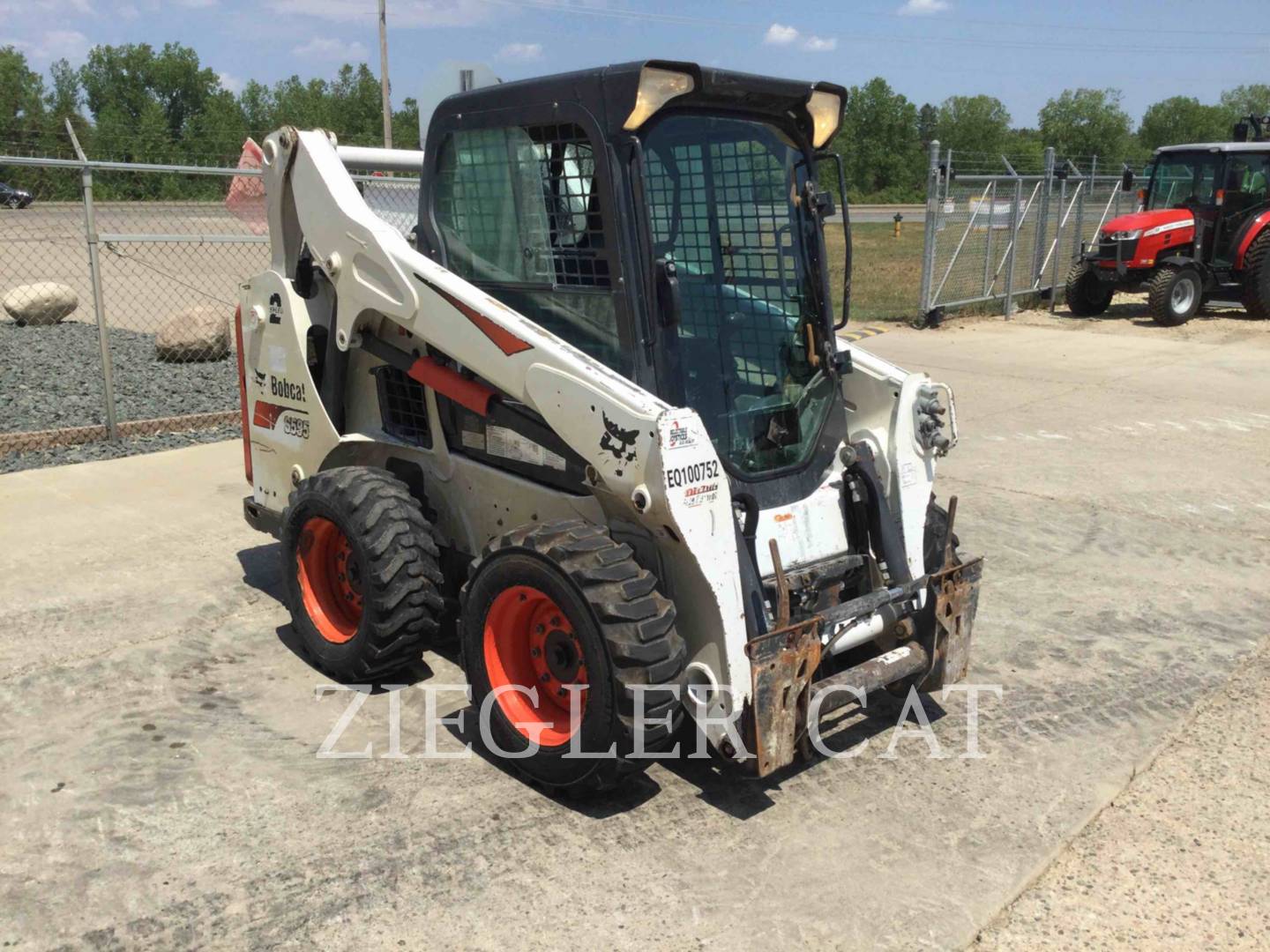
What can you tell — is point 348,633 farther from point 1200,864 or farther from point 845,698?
point 1200,864

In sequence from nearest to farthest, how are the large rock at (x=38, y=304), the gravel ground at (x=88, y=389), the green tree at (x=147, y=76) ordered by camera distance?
1. the gravel ground at (x=88, y=389)
2. the large rock at (x=38, y=304)
3. the green tree at (x=147, y=76)

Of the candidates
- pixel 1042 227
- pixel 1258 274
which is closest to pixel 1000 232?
pixel 1042 227

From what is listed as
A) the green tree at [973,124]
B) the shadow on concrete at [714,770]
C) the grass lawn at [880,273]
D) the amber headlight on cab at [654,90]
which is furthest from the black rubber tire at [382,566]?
the green tree at [973,124]

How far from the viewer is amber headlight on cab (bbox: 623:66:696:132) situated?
354cm

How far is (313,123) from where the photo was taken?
3762cm

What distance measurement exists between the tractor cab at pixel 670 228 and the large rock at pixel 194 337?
6874mm

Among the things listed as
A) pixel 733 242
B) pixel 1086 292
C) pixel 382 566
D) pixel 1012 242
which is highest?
pixel 1012 242

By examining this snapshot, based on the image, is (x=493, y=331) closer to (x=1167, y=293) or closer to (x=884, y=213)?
(x=1167, y=293)

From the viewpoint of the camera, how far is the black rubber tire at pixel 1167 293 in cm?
1542

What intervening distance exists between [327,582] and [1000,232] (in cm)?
1398

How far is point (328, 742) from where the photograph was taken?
405cm

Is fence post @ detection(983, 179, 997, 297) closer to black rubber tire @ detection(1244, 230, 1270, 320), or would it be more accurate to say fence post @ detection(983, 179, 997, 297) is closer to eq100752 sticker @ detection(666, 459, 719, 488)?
black rubber tire @ detection(1244, 230, 1270, 320)

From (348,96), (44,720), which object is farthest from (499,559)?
(348,96)

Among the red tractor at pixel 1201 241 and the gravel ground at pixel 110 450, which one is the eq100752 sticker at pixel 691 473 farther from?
the red tractor at pixel 1201 241
